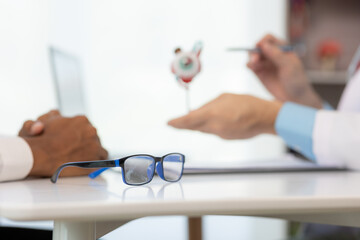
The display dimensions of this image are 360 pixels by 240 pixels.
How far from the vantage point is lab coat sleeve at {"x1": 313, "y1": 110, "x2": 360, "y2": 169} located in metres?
0.94

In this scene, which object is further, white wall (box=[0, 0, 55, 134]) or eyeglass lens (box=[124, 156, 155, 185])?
white wall (box=[0, 0, 55, 134])

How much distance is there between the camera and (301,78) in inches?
53.4

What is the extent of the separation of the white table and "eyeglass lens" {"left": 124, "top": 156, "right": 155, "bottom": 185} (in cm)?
1

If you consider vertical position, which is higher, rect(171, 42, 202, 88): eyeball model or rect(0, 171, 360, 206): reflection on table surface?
rect(171, 42, 202, 88): eyeball model

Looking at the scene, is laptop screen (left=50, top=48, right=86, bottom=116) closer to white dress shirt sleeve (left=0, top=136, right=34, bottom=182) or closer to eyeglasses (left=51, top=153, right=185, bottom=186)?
white dress shirt sleeve (left=0, top=136, right=34, bottom=182)

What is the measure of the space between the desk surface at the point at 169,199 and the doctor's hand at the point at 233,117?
187mm

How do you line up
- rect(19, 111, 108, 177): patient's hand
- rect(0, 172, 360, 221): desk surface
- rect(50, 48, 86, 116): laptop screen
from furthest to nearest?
rect(50, 48, 86, 116): laptop screen < rect(19, 111, 108, 177): patient's hand < rect(0, 172, 360, 221): desk surface

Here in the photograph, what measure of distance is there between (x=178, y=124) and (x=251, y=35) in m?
2.48

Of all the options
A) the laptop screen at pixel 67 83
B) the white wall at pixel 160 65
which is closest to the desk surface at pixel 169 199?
the laptop screen at pixel 67 83

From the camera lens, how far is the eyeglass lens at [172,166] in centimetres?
68

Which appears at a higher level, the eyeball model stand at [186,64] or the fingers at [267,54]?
the eyeball model stand at [186,64]

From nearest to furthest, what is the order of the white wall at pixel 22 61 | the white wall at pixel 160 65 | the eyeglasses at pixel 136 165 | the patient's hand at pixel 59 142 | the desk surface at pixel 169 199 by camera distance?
the desk surface at pixel 169 199
the eyeglasses at pixel 136 165
the patient's hand at pixel 59 142
the white wall at pixel 22 61
the white wall at pixel 160 65

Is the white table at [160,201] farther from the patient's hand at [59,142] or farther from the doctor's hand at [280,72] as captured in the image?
the doctor's hand at [280,72]

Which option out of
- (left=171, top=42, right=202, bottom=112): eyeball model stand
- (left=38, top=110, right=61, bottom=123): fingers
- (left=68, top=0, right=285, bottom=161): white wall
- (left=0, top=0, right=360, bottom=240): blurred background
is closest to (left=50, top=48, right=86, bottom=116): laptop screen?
(left=38, top=110, right=61, bottom=123): fingers
